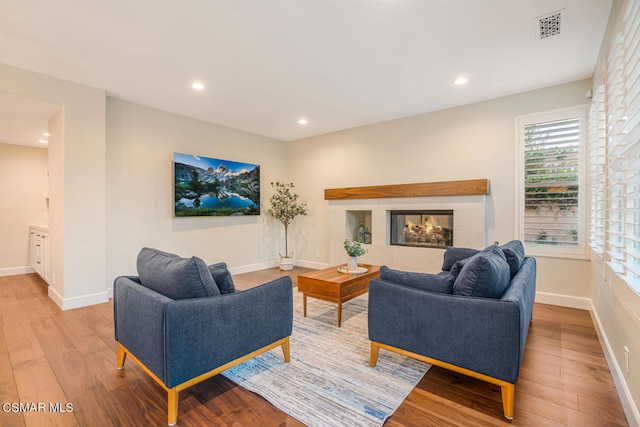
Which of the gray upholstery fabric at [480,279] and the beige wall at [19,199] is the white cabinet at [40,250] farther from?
the gray upholstery fabric at [480,279]

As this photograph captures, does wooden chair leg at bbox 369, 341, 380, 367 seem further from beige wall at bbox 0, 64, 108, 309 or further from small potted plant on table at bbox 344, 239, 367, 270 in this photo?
beige wall at bbox 0, 64, 108, 309

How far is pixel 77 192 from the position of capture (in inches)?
144

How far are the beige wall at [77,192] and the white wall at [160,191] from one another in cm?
34

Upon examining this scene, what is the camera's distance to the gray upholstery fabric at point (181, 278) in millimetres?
1814

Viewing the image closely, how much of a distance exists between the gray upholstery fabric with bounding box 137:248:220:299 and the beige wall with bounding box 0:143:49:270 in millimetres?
5754

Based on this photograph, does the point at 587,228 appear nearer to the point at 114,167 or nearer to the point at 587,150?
the point at 587,150

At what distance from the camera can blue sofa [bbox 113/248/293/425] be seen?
66.1 inches

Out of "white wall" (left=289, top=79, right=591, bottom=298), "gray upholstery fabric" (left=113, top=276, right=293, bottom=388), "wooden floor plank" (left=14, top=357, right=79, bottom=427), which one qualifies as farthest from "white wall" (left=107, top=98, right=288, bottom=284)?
"gray upholstery fabric" (left=113, top=276, right=293, bottom=388)

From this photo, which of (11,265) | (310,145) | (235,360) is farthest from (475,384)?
(11,265)

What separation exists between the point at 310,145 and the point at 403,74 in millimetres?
3155

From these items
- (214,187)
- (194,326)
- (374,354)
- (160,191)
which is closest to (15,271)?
(160,191)

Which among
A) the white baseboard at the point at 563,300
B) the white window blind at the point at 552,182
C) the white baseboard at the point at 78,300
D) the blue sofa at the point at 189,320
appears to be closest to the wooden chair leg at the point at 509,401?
the blue sofa at the point at 189,320

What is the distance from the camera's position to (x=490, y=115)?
4262mm

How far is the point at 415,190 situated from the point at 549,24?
259cm
